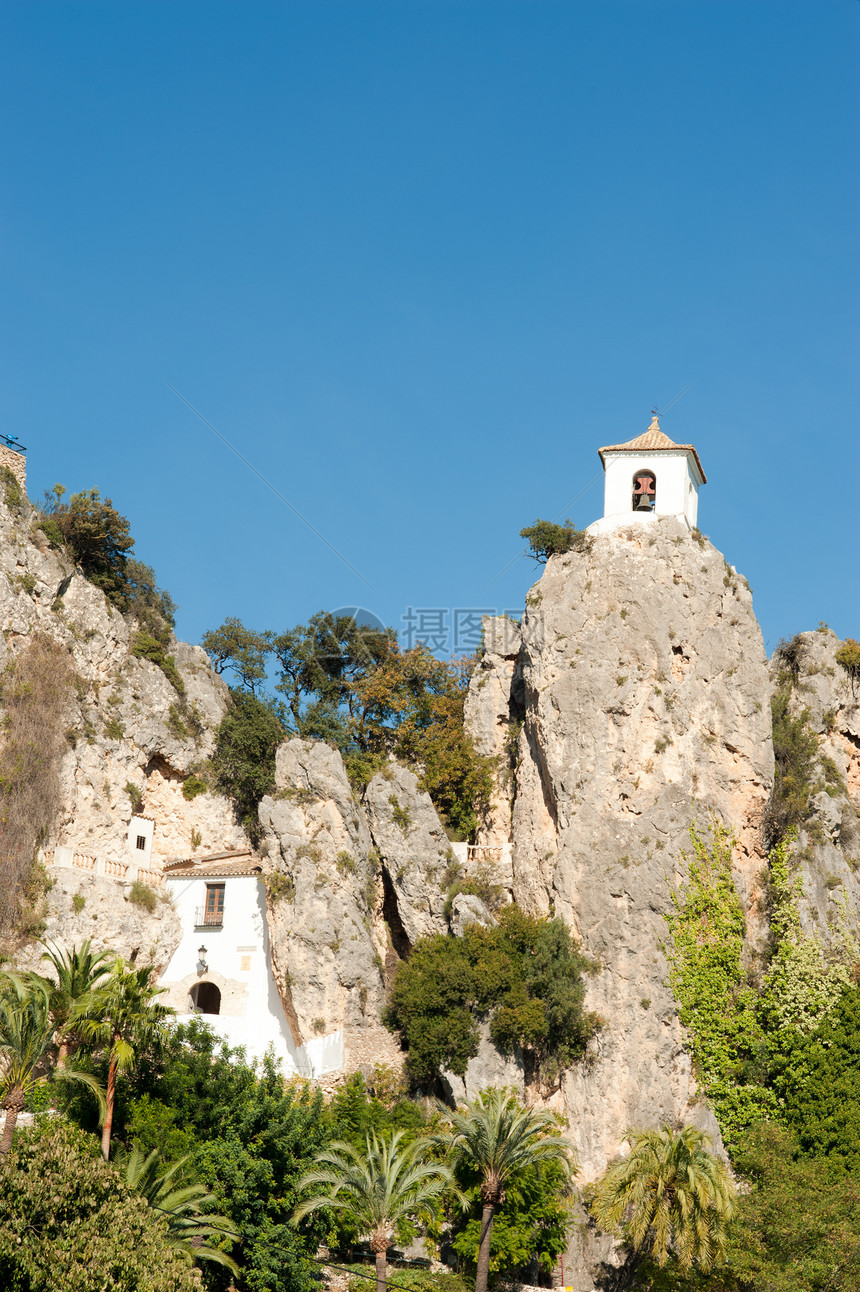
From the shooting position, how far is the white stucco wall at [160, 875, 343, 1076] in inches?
1423

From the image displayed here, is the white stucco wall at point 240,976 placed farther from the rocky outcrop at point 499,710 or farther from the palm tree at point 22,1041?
the palm tree at point 22,1041

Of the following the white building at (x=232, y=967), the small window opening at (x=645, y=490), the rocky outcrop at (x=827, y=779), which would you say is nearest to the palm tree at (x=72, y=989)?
the white building at (x=232, y=967)

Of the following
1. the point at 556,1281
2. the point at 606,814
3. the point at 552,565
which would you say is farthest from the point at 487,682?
the point at 556,1281

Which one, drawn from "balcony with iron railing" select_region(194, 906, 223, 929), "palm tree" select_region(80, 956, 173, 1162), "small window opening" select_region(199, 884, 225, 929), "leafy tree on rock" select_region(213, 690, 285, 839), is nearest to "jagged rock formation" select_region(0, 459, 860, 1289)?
"leafy tree on rock" select_region(213, 690, 285, 839)

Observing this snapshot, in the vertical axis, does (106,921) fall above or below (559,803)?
below

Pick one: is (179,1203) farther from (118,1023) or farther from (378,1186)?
(378,1186)

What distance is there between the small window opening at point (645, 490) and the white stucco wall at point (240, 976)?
17.5 meters

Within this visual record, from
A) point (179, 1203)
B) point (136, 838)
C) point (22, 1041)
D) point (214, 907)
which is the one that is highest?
point (136, 838)

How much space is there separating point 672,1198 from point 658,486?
2222cm

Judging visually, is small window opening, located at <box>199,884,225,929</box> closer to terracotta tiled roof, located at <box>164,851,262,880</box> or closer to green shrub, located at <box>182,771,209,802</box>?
terracotta tiled roof, located at <box>164,851,262,880</box>

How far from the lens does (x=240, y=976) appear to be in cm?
3791

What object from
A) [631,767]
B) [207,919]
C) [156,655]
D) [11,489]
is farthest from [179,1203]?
[11,489]

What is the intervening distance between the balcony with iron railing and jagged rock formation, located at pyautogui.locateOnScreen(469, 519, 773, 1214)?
359 inches

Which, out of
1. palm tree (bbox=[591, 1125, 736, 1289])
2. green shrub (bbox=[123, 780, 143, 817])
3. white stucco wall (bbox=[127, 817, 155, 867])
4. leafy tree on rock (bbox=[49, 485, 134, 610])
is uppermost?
leafy tree on rock (bbox=[49, 485, 134, 610])
